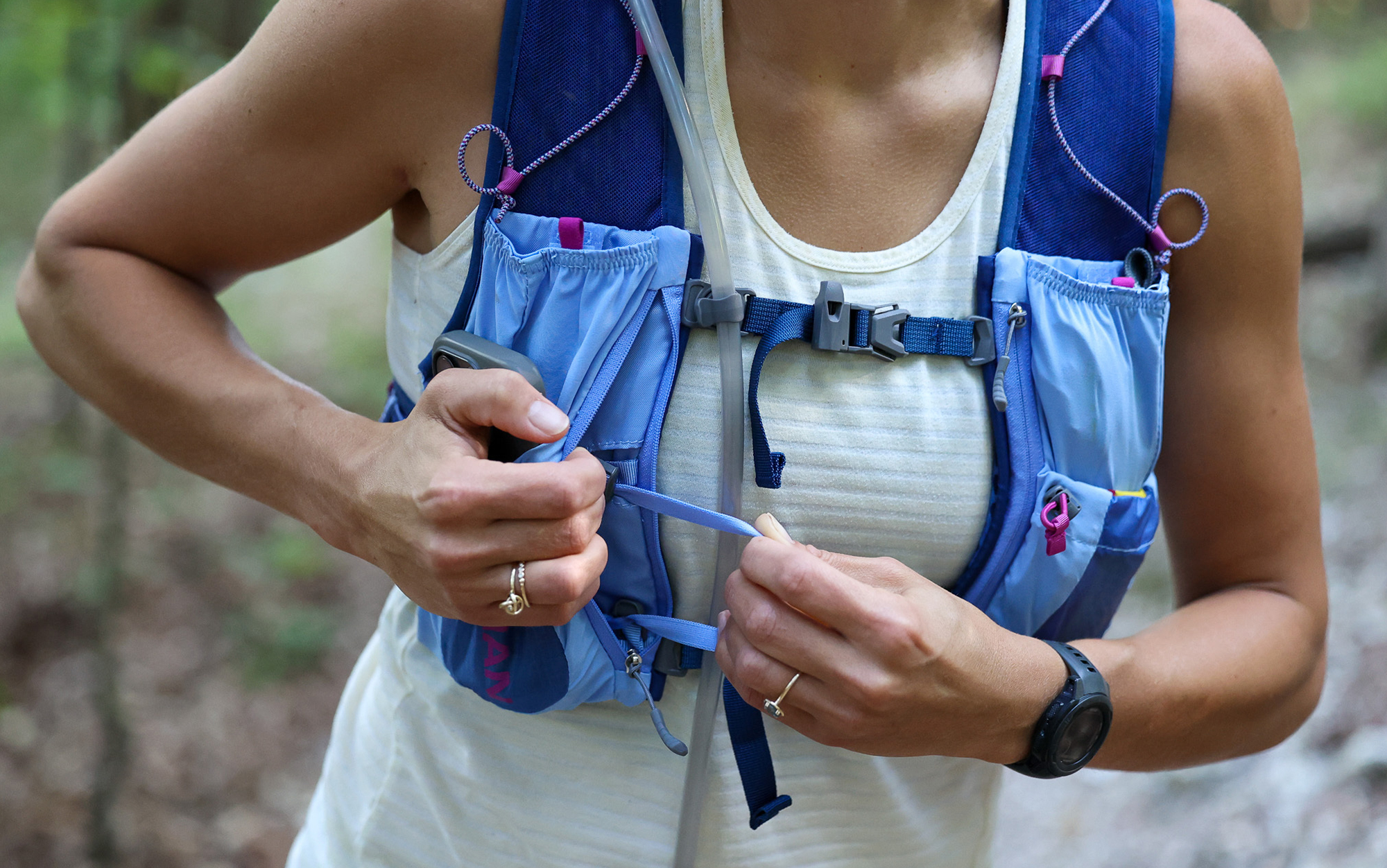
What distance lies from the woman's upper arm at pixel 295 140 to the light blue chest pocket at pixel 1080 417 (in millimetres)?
703

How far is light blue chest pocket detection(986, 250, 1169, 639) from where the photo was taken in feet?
4.17

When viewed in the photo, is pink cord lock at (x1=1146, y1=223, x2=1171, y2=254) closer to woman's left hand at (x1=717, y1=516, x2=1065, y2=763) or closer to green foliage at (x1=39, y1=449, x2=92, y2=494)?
woman's left hand at (x1=717, y1=516, x2=1065, y2=763)

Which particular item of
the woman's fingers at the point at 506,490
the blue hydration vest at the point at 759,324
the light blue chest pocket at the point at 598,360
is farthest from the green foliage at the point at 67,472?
the woman's fingers at the point at 506,490

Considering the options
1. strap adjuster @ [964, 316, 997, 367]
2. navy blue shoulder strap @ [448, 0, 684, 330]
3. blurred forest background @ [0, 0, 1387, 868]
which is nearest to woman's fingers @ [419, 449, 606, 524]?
navy blue shoulder strap @ [448, 0, 684, 330]

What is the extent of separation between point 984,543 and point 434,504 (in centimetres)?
67

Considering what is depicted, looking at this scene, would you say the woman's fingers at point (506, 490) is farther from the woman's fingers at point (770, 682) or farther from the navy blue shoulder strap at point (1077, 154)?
the navy blue shoulder strap at point (1077, 154)

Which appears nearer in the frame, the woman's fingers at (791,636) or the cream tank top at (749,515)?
the woman's fingers at (791,636)

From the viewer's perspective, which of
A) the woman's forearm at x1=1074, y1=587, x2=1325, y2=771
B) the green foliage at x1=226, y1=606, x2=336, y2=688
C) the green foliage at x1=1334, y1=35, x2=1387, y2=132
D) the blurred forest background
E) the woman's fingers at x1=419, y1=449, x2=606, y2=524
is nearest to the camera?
the woman's fingers at x1=419, y1=449, x2=606, y2=524

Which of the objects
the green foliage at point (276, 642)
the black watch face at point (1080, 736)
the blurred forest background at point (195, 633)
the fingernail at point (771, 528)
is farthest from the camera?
the green foliage at point (276, 642)

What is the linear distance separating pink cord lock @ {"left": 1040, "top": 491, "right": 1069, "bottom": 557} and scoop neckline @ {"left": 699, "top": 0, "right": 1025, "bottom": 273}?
342 millimetres

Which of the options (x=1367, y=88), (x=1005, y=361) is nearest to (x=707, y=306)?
(x=1005, y=361)

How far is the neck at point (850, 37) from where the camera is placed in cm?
127

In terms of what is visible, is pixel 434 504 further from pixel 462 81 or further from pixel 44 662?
pixel 44 662

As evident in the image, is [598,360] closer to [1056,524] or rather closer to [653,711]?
[653,711]
